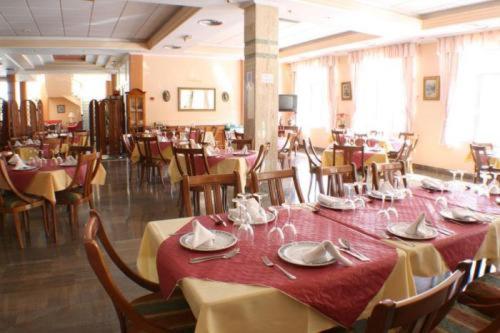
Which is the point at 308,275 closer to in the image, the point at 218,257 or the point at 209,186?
the point at 218,257

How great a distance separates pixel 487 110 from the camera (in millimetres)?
8703

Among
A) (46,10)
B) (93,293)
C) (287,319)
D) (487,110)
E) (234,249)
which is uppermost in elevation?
(46,10)

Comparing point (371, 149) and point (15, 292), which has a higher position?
point (371, 149)

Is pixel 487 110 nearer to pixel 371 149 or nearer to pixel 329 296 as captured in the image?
pixel 371 149

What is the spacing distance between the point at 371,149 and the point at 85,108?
21.4 metres

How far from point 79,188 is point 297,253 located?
372 centimetres

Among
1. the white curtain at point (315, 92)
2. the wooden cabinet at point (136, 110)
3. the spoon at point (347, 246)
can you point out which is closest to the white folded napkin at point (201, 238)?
the spoon at point (347, 246)

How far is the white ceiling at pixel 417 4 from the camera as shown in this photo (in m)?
7.18

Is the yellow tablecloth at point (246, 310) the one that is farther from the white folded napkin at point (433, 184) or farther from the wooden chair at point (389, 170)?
the wooden chair at point (389, 170)

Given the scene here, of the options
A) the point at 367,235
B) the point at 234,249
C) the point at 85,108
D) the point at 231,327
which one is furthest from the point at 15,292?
the point at 85,108

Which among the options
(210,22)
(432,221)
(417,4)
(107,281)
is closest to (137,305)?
(107,281)

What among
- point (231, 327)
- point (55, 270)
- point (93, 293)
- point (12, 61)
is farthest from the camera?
point (12, 61)

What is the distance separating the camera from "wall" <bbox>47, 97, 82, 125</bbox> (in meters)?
25.1

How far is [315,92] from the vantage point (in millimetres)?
13812
